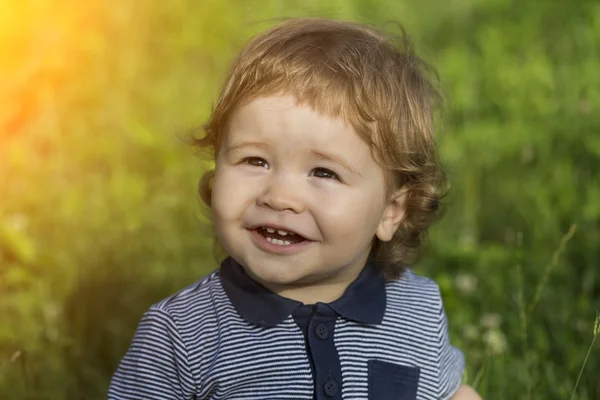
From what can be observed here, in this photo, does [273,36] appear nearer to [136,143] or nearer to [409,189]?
[409,189]

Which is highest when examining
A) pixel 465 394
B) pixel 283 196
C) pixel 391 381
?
pixel 283 196

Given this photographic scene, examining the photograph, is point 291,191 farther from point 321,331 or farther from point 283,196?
point 321,331

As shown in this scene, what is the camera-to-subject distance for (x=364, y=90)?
7.80 feet

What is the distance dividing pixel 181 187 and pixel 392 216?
161 cm

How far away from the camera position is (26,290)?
10.7ft

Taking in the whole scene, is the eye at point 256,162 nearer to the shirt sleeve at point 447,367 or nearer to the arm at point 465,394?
the shirt sleeve at point 447,367

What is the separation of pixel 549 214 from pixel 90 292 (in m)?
1.88

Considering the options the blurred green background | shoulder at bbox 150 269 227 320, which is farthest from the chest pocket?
shoulder at bbox 150 269 227 320

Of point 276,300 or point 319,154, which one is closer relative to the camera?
point 319,154

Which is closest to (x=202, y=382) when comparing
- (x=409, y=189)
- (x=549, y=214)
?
(x=409, y=189)

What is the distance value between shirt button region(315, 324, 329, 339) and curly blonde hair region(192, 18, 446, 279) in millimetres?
332

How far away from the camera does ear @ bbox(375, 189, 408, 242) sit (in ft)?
8.49

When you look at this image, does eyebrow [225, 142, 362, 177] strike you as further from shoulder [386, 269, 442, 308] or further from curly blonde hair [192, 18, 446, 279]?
shoulder [386, 269, 442, 308]

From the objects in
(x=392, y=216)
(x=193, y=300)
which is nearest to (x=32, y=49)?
(x=193, y=300)
